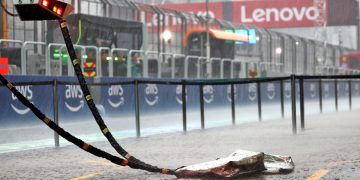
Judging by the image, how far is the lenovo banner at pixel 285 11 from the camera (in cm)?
5023

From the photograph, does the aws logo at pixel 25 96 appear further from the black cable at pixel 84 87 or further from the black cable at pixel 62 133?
the black cable at pixel 62 133

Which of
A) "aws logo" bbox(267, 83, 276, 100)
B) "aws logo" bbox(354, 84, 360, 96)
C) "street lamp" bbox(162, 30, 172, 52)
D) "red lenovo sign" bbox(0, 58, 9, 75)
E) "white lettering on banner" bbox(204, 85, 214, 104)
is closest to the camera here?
"red lenovo sign" bbox(0, 58, 9, 75)

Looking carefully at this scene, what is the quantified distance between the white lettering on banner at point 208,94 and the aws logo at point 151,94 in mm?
2739

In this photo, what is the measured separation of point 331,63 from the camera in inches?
1960

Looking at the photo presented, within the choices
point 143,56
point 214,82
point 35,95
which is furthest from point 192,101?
point 214,82

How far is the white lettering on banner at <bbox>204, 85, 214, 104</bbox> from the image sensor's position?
24.7m

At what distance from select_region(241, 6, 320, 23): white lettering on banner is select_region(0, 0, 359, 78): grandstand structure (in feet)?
61.7

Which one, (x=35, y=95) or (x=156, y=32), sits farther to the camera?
(x=156, y=32)

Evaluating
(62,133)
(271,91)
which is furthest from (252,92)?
(62,133)

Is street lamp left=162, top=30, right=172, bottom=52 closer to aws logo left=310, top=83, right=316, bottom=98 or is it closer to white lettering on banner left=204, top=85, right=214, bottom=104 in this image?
white lettering on banner left=204, top=85, right=214, bottom=104

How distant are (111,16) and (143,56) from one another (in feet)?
7.74

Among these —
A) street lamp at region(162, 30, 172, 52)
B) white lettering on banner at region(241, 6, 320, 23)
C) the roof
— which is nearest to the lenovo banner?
white lettering on banner at region(241, 6, 320, 23)

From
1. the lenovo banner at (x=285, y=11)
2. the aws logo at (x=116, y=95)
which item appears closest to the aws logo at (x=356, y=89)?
the lenovo banner at (x=285, y=11)

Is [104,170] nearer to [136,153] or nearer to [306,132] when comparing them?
[136,153]
